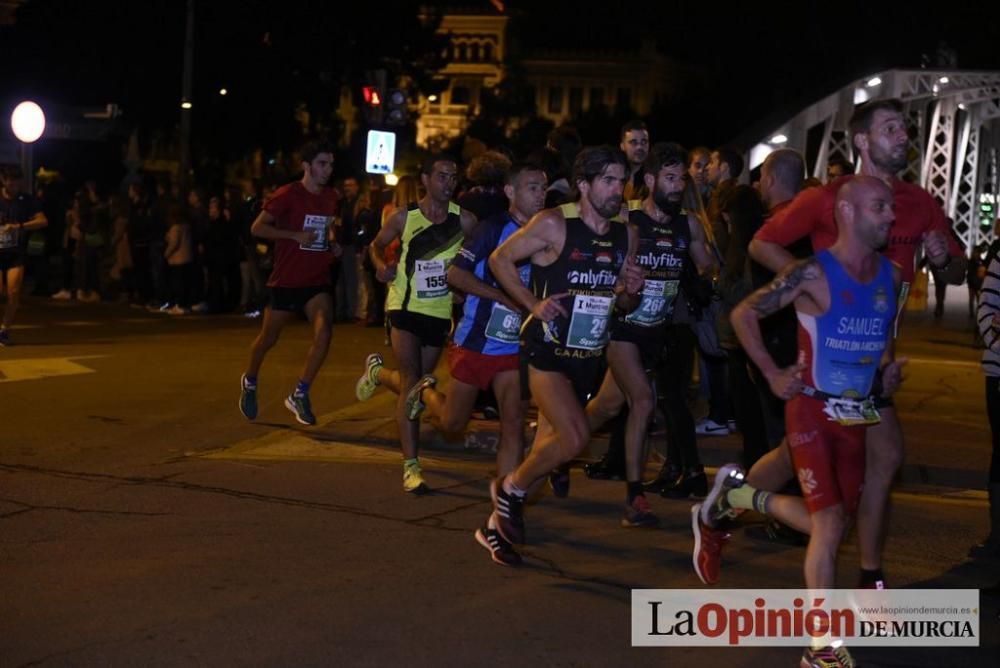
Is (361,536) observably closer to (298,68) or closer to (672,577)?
(672,577)

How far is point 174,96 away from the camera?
4944 centimetres

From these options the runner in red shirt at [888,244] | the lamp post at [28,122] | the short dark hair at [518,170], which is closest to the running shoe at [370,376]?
the short dark hair at [518,170]

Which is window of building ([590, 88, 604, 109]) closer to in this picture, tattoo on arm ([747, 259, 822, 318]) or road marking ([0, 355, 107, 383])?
road marking ([0, 355, 107, 383])

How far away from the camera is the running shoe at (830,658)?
5.54 m

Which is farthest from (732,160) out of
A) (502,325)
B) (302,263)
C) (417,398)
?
(302,263)

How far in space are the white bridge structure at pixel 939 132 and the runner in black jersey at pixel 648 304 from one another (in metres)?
28.4

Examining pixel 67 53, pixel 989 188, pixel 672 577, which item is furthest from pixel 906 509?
pixel 989 188

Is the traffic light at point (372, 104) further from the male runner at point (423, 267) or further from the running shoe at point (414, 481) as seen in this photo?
the running shoe at point (414, 481)

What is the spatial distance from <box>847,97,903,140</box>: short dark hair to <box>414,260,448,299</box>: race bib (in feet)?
10.1

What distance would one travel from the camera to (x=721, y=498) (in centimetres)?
655

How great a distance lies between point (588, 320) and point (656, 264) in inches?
49.0

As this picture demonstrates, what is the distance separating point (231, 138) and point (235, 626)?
4859 cm

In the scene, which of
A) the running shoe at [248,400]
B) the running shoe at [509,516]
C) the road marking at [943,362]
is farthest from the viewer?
the road marking at [943,362]

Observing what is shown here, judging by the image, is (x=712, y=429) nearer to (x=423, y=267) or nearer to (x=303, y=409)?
(x=303, y=409)
